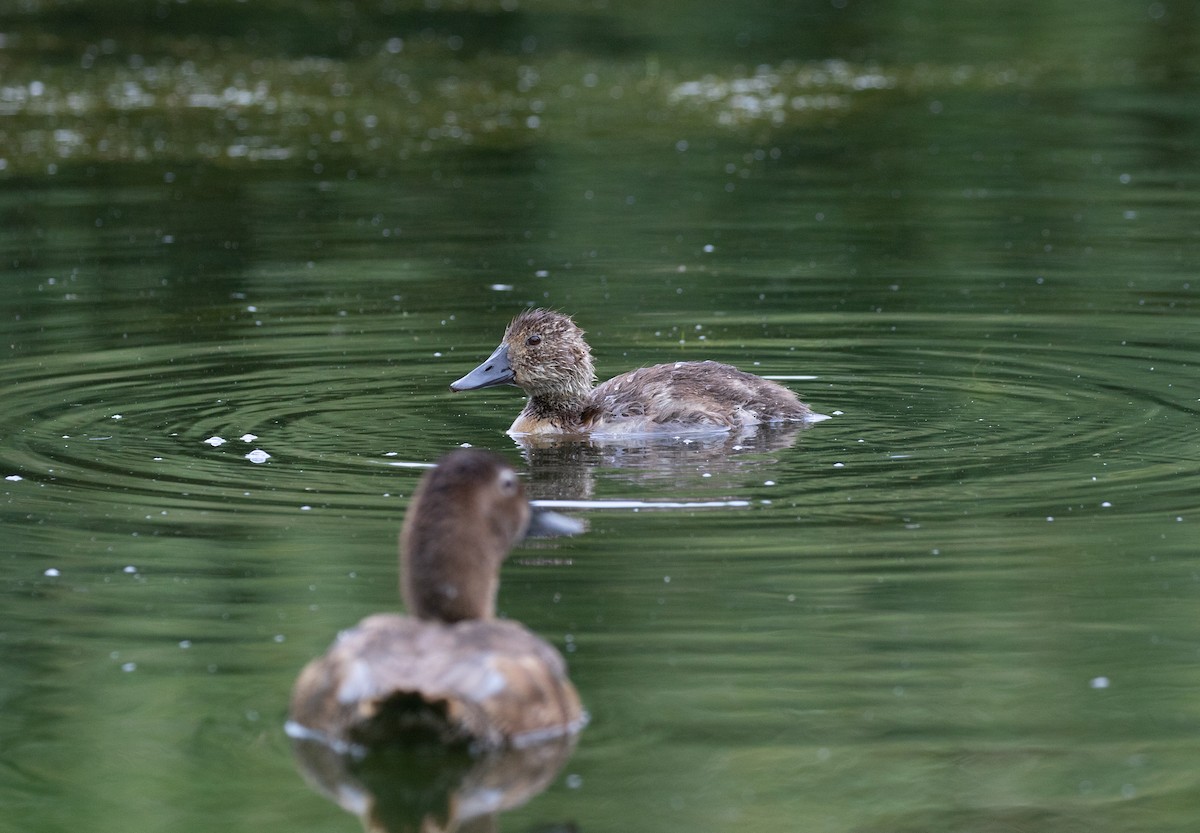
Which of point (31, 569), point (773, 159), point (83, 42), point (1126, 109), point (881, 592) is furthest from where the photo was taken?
point (83, 42)

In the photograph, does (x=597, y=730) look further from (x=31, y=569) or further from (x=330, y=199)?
(x=330, y=199)

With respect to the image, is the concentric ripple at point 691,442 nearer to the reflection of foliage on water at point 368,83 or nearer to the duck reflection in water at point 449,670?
the duck reflection in water at point 449,670

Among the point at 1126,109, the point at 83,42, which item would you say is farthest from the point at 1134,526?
the point at 83,42

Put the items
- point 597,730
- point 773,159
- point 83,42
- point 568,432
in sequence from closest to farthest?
point 597,730, point 568,432, point 773,159, point 83,42

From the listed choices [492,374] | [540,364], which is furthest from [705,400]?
[492,374]

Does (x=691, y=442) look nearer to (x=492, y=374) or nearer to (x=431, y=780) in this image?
(x=492, y=374)

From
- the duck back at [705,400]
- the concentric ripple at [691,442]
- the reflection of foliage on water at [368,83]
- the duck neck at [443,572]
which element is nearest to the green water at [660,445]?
the concentric ripple at [691,442]

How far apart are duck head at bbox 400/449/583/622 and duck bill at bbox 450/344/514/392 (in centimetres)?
488

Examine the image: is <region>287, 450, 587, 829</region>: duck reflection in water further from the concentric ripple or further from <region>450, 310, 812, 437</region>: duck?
<region>450, 310, 812, 437</region>: duck

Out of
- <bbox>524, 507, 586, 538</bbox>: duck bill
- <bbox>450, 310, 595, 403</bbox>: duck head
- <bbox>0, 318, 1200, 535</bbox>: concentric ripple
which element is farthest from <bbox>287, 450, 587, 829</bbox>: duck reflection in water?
<bbox>450, 310, 595, 403</bbox>: duck head

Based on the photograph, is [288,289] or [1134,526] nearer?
[1134,526]

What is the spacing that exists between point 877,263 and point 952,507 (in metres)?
7.71

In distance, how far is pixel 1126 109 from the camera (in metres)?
24.8

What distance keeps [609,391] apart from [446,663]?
19.1ft
